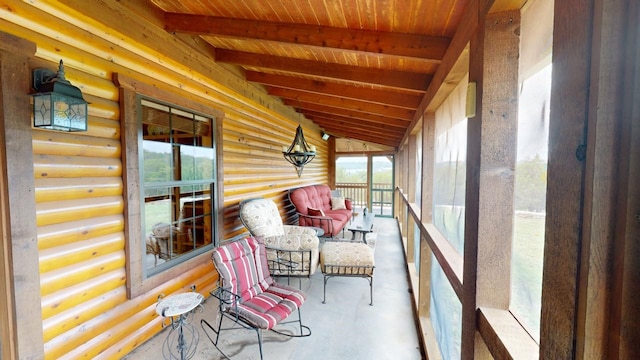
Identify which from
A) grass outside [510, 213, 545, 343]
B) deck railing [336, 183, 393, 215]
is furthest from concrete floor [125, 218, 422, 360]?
deck railing [336, 183, 393, 215]

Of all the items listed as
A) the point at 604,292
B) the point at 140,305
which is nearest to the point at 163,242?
the point at 140,305

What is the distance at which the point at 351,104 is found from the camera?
3.96 meters

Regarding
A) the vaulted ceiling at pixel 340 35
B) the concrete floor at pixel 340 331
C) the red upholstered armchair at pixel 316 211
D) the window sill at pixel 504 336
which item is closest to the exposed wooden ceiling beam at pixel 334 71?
the vaulted ceiling at pixel 340 35

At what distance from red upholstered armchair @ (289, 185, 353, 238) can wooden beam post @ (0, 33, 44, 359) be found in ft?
12.8

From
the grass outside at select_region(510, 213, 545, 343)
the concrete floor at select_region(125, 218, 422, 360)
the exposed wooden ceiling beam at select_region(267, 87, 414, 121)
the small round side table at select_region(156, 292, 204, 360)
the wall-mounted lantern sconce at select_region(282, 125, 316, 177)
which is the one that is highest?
the exposed wooden ceiling beam at select_region(267, 87, 414, 121)

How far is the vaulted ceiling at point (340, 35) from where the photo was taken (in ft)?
5.48

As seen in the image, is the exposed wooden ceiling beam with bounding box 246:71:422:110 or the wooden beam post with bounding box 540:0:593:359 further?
the exposed wooden ceiling beam with bounding box 246:71:422:110

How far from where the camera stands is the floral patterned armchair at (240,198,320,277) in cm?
326

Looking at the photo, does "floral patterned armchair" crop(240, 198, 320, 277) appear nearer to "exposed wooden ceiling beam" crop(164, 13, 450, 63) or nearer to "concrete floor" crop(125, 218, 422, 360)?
"concrete floor" crop(125, 218, 422, 360)

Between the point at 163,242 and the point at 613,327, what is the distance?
2.99 meters

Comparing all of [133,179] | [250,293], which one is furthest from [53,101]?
[250,293]

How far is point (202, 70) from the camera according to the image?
2977 millimetres

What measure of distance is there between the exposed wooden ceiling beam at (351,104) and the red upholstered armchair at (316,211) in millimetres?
1975

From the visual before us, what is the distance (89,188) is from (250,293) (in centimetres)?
157
